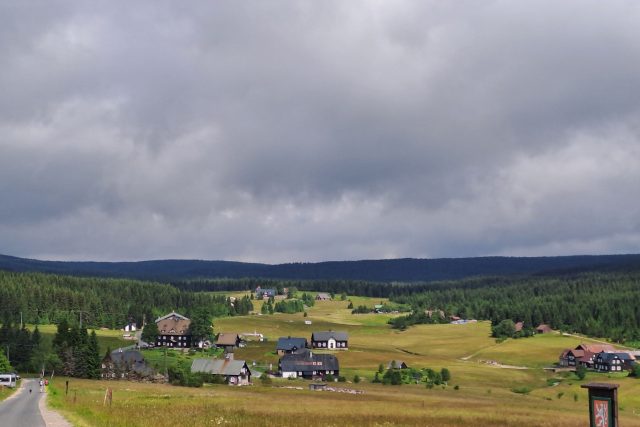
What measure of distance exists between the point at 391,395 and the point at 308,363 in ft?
128

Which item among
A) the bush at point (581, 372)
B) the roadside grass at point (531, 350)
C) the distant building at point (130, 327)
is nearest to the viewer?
the bush at point (581, 372)

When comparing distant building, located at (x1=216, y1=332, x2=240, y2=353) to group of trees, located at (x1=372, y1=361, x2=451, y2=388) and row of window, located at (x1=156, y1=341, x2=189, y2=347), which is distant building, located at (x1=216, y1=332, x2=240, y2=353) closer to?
row of window, located at (x1=156, y1=341, x2=189, y2=347)

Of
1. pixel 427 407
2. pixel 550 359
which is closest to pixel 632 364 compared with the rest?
pixel 550 359

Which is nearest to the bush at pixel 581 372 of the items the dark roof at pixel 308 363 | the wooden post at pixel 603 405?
the dark roof at pixel 308 363

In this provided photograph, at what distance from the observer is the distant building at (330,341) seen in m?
154

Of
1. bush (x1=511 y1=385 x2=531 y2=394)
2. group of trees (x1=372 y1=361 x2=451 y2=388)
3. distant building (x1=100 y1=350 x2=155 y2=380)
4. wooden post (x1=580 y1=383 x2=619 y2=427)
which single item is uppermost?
wooden post (x1=580 y1=383 x2=619 y2=427)

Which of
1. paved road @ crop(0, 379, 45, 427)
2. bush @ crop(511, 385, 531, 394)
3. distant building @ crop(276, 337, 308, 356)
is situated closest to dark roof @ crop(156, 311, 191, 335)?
distant building @ crop(276, 337, 308, 356)

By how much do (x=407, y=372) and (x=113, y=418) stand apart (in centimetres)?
7696

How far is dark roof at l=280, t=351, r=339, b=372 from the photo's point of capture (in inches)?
4473

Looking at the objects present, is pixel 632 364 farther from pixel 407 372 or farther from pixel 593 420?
pixel 593 420

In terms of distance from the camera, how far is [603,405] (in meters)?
18.3

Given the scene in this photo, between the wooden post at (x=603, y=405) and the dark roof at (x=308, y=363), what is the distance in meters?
96.3

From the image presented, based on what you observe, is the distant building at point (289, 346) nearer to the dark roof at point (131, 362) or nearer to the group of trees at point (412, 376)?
the group of trees at point (412, 376)

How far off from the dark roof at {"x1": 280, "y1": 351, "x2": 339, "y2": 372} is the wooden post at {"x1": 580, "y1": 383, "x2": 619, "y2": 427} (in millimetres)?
96272
